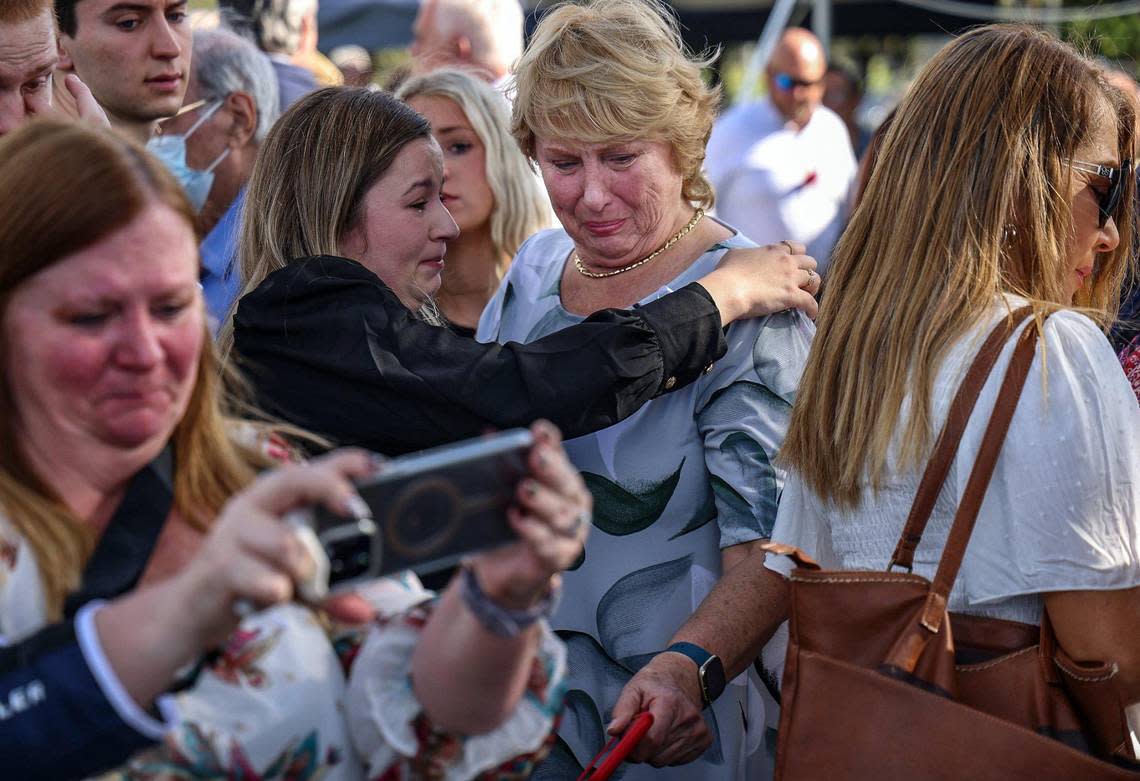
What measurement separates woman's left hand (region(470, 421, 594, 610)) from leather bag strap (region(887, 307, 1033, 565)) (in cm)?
69

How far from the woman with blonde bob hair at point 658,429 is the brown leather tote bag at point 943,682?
468mm

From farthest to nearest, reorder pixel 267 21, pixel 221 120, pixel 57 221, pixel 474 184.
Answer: pixel 267 21 → pixel 221 120 → pixel 474 184 → pixel 57 221

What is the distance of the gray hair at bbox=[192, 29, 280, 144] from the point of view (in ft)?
14.2

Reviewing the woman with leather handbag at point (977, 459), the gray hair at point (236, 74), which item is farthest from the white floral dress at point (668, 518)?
the gray hair at point (236, 74)

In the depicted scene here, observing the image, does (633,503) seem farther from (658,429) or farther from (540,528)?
(540,528)

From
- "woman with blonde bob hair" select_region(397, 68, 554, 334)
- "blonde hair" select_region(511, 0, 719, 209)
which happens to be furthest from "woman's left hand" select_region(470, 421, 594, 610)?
"woman with blonde bob hair" select_region(397, 68, 554, 334)

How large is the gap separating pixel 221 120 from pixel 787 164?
3.13 meters

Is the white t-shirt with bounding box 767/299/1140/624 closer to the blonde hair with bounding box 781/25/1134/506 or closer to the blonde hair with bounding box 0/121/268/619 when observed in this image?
the blonde hair with bounding box 781/25/1134/506

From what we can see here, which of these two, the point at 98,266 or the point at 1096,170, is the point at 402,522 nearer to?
the point at 98,266

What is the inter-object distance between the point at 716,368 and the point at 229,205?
2287 mm

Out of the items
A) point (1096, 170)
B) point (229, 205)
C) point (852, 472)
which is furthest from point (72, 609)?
point (229, 205)

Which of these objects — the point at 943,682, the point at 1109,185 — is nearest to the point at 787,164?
the point at 1109,185

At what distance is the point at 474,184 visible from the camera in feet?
12.4

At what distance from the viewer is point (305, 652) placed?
154cm
